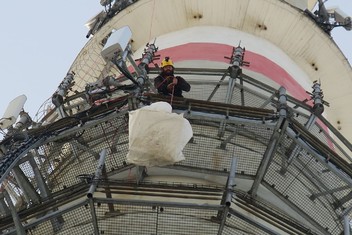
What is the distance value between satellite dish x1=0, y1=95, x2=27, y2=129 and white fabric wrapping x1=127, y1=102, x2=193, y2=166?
4946 millimetres

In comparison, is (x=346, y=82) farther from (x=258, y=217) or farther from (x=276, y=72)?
(x=258, y=217)

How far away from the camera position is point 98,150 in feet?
42.4

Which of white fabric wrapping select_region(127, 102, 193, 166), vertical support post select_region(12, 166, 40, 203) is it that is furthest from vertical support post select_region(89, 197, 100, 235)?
vertical support post select_region(12, 166, 40, 203)

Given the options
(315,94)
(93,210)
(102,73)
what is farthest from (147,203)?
(102,73)

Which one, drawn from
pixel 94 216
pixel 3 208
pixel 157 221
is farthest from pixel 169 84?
pixel 94 216

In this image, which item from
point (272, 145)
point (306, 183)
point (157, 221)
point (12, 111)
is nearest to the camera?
point (157, 221)

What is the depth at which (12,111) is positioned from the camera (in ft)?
47.4

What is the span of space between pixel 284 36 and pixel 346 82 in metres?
2.04

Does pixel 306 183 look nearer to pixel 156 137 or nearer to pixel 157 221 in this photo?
pixel 157 221

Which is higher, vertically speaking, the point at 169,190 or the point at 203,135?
the point at 203,135

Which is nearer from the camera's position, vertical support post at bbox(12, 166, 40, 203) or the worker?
vertical support post at bbox(12, 166, 40, 203)

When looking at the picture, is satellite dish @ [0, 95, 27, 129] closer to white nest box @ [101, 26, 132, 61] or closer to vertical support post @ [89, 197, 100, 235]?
white nest box @ [101, 26, 132, 61]

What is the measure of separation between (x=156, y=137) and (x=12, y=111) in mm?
5627

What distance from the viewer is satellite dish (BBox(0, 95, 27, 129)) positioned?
14078mm
